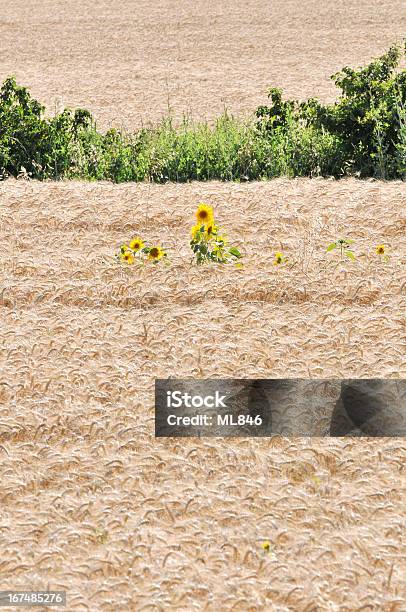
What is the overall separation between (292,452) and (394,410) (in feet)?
2.40

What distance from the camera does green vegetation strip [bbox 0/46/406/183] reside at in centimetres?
1025

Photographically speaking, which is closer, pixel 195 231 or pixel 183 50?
pixel 195 231

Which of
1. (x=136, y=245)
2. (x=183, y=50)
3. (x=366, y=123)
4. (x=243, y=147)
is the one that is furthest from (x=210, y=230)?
(x=183, y=50)

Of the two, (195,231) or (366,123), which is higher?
(366,123)

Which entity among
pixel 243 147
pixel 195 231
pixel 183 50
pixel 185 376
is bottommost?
pixel 185 376

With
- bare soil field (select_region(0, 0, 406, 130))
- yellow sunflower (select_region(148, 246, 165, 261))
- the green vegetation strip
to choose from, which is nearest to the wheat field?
yellow sunflower (select_region(148, 246, 165, 261))

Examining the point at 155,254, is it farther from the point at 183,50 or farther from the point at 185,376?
the point at 183,50

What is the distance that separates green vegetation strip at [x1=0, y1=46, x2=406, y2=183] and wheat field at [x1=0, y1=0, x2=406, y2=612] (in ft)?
3.00

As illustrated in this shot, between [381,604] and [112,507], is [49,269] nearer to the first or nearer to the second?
[112,507]

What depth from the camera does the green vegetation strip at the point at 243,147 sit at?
1025 cm

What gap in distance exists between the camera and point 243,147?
10547mm

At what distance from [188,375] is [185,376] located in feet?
0.08

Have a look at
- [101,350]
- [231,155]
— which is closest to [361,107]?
[231,155]

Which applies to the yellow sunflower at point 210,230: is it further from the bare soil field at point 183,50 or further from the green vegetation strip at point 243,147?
the bare soil field at point 183,50
